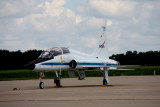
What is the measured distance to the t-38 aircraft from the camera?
2294 cm

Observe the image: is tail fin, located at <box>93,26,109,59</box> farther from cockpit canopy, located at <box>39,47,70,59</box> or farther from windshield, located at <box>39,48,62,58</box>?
windshield, located at <box>39,48,62,58</box>

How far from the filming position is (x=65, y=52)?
24500mm

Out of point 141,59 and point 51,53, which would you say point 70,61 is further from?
point 141,59

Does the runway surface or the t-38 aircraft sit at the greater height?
the t-38 aircraft

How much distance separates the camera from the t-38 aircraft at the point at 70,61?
2294 centimetres

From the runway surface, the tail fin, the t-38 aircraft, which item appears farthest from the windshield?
the tail fin

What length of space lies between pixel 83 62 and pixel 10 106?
518 inches

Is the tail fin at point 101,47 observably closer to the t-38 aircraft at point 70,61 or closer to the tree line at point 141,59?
Result: the t-38 aircraft at point 70,61

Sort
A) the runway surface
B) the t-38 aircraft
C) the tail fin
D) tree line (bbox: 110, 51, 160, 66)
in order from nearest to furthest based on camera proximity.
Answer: the runway surface < the t-38 aircraft < the tail fin < tree line (bbox: 110, 51, 160, 66)

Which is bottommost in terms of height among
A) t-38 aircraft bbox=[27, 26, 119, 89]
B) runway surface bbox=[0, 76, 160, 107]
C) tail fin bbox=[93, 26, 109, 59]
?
runway surface bbox=[0, 76, 160, 107]

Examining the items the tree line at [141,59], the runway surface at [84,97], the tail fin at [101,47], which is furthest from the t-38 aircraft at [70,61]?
the tree line at [141,59]

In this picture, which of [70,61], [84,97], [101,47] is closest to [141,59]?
[101,47]

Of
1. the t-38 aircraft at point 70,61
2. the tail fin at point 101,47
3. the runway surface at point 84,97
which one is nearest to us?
the runway surface at point 84,97

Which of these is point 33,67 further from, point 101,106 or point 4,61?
point 4,61
